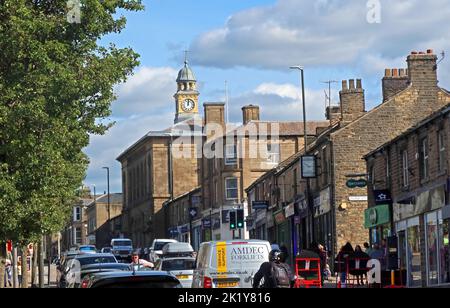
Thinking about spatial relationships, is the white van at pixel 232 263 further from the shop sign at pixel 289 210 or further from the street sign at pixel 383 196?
the shop sign at pixel 289 210

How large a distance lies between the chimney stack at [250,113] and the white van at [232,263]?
60.8 meters

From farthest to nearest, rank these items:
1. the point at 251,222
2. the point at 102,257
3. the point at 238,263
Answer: the point at 251,222
the point at 102,257
the point at 238,263

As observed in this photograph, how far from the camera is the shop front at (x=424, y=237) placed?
122 ft

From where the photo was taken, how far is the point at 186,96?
599 ft

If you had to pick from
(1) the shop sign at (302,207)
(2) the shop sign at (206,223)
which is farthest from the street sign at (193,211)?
(1) the shop sign at (302,207)

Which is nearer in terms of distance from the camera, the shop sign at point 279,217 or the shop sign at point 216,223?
the shop sign at point 279,217

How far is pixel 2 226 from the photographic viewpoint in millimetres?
30094

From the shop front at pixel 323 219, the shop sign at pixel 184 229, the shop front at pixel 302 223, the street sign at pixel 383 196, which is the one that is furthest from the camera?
the shop sign at pixel 184 229

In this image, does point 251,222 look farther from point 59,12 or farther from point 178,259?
point 59,12

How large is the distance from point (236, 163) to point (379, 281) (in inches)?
2207

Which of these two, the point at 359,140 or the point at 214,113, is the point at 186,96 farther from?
the point at 359,140

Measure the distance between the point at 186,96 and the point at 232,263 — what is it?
15783cm

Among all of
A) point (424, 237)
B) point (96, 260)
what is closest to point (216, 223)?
point (424, 237)
